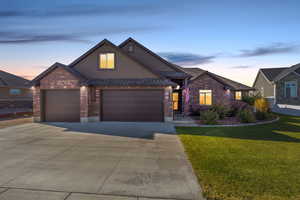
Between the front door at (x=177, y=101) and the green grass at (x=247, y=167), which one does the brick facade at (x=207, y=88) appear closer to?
the front door at (x=177, y=101)

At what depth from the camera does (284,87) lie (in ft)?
84.7

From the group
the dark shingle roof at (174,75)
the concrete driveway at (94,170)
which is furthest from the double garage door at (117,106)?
the concrete driveway at (94,170)

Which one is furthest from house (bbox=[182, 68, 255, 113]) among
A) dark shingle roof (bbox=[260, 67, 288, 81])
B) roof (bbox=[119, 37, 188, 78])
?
dark shingle roof (bbox=[260, 67, 288, 81])

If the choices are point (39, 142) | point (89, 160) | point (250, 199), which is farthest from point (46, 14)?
point (250, 199)

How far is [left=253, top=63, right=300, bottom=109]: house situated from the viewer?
942 inches

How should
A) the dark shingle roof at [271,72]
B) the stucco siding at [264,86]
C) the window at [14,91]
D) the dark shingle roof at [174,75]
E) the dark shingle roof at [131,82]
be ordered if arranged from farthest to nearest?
1. the dark shingle roof at [271,72]
2. the stucco siding at [264,86]
3. the window at [14,91]
4. the dark shingle roof at [174,75]
5. the dark shingle roof at [131,82]

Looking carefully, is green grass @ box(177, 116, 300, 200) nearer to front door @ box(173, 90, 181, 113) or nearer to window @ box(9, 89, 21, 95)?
front door @ box(173, 90, 181, 113)

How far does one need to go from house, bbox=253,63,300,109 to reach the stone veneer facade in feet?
Answer: 75.5

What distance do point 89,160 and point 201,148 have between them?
171 inches

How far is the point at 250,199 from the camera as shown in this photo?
2953mm

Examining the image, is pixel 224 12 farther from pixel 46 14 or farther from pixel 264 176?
pixel 46 14

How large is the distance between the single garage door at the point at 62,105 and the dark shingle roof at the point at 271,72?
116ft

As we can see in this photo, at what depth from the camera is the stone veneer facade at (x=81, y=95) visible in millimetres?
11969

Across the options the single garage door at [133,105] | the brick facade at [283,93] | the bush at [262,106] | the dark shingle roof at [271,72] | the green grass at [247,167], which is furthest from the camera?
the dark shingle roof at [271,72]
